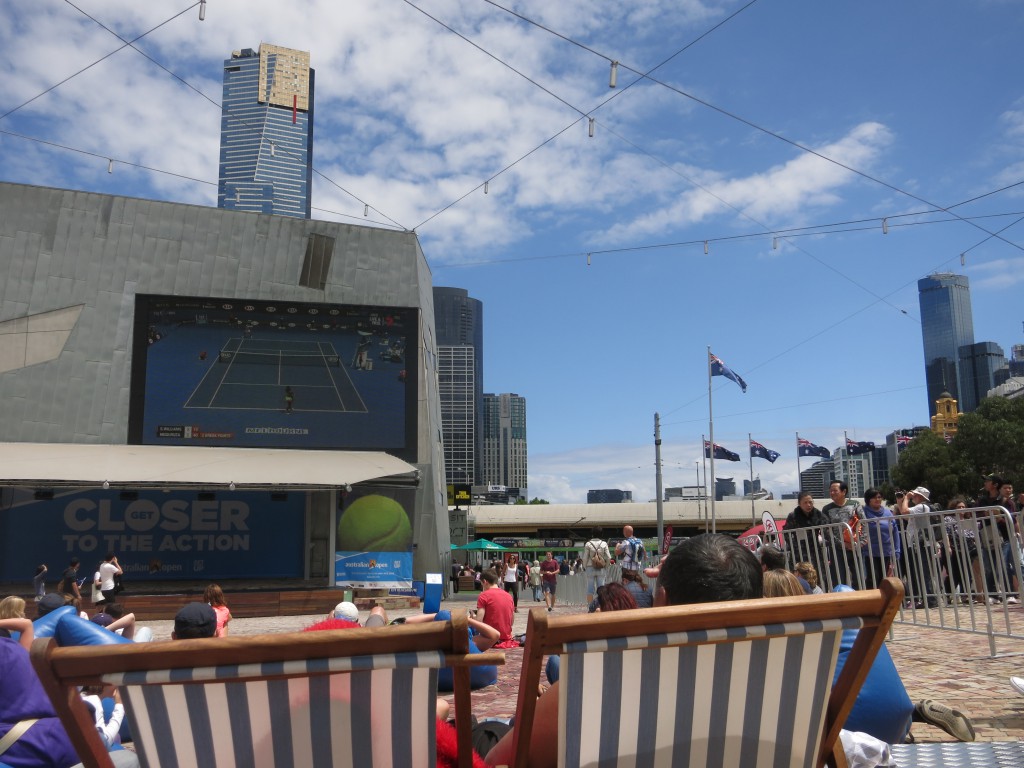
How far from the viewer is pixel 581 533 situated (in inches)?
2628

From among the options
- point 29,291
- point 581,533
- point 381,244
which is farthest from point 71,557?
→ point 581,533

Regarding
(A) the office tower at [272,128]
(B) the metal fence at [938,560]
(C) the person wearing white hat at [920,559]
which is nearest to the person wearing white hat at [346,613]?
(B) the metal fence at [938,560]

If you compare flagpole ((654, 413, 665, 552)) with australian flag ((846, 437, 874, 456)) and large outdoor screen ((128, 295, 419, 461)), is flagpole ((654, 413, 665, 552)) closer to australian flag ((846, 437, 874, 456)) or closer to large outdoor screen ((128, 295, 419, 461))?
large outdoor screen ((128, 295, 419, 461))

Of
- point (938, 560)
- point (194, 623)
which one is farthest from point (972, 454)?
point (194, 623)

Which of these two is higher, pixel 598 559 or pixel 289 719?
pixel 289 719

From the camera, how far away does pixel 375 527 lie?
71.0ft

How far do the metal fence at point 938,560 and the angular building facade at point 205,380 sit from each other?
41.7 ft

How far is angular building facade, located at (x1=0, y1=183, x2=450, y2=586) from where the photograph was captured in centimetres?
2016

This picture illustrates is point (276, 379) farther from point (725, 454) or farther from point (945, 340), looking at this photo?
point (945, 340)

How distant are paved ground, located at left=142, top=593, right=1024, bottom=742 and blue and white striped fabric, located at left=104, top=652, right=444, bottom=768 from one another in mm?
3228

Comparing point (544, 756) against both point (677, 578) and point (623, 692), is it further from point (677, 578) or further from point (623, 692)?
point (677, 578)

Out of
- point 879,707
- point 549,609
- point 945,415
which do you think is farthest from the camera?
point 945,415

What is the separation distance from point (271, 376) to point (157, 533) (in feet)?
15.0

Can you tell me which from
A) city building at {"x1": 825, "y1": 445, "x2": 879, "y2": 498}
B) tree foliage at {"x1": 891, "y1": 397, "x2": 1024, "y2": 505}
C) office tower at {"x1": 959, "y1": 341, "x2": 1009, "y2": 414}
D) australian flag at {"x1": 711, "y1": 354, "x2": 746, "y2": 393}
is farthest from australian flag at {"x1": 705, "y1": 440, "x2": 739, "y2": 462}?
office tower at {"x1": 959, "y1": 341, "x2": 1009, "y2": 414}
